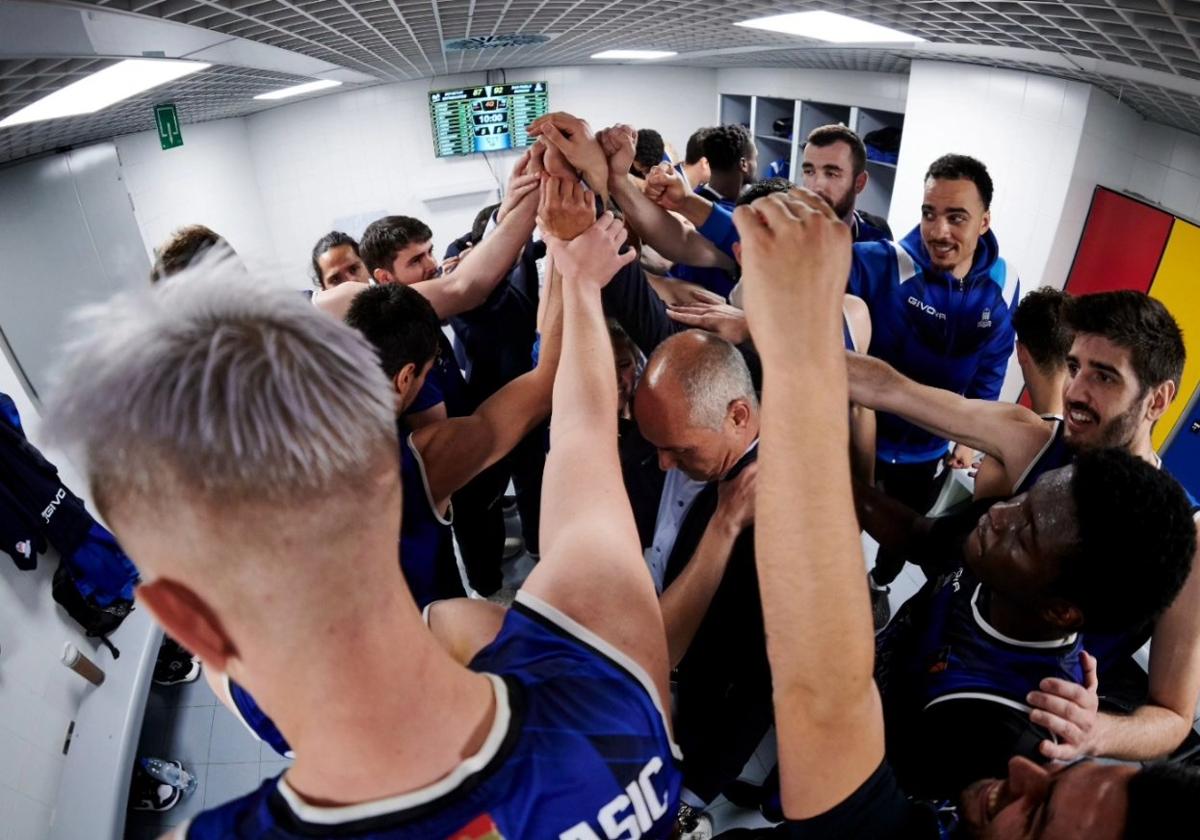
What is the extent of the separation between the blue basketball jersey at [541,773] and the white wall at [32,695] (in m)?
2.27

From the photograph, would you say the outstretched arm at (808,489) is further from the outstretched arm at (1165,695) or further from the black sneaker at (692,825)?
the black sneaker at (692,825)

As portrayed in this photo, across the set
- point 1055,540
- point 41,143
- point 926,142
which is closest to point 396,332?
point 1055,540

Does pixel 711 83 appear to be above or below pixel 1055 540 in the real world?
above

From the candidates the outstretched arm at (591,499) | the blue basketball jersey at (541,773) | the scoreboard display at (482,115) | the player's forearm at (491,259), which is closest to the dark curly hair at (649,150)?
the player's forearm at (491,259)

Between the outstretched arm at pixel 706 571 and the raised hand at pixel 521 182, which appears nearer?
the outstretched arm at pixel 706 571

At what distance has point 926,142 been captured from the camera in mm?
4746

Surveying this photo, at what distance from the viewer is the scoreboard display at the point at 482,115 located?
333 inches

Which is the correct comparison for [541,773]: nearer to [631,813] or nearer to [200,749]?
[631,813]

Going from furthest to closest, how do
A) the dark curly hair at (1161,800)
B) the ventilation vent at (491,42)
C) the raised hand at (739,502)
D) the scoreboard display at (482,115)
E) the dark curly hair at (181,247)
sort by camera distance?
the scoreboard display at (482,115) → the ventilation vent at (491,42) → the dark curly hair at (181,247) → the raised hand at (739,502) → the dark curly hair at (1161,800)

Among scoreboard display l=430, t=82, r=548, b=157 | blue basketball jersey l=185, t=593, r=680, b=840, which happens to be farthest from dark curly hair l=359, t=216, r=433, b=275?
scoreboard display l=430, t=82, r=548, b=157

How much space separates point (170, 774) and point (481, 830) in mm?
2786

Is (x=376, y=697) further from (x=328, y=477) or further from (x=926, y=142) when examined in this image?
(x=926, y=142)

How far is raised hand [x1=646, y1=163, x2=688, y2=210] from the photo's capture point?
7.55 ft

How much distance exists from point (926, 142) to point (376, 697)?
5.54 m
